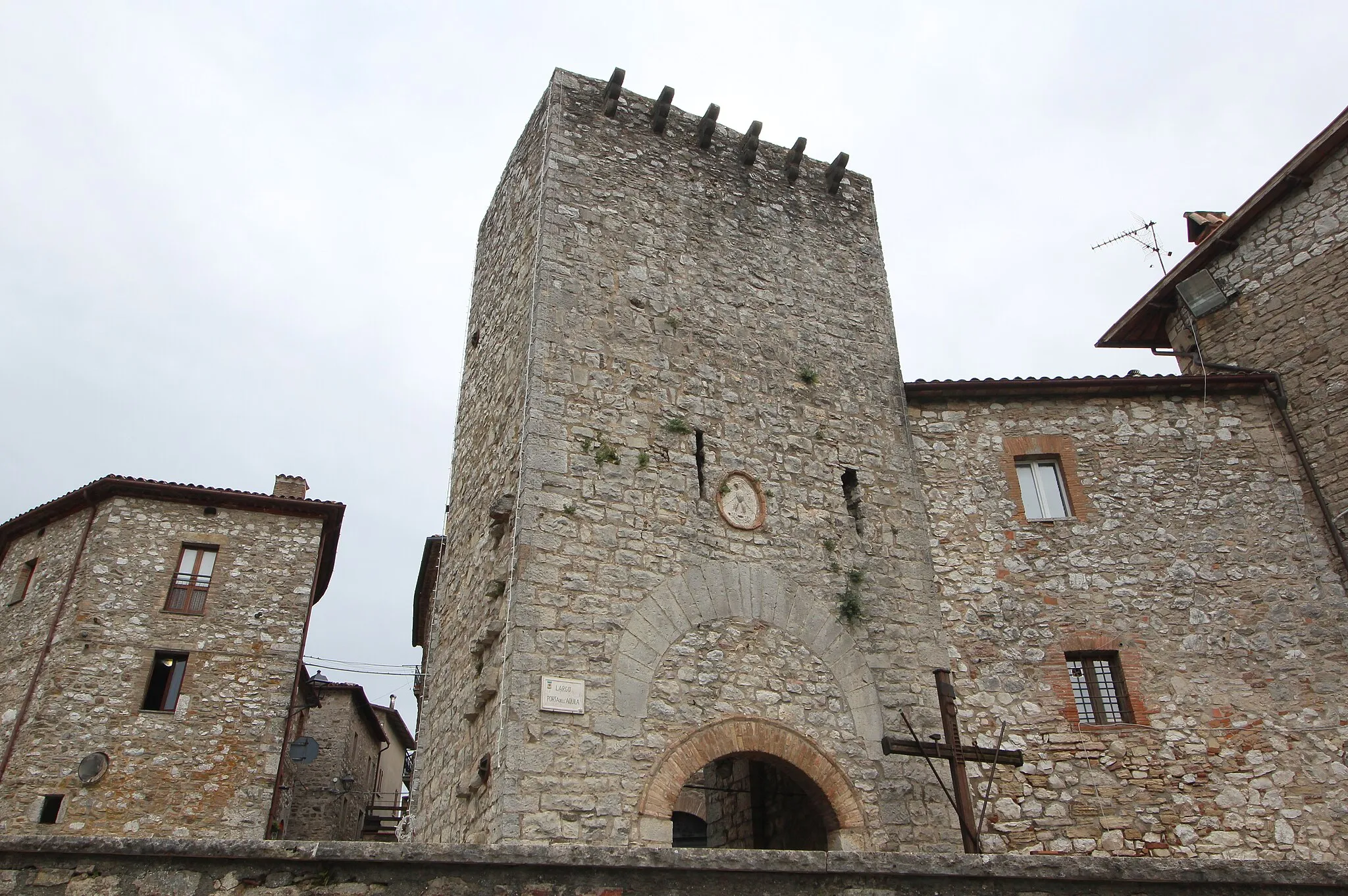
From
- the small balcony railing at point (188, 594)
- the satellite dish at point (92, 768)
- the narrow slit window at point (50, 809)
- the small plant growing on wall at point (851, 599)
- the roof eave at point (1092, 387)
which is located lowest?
the narrow slit window at point (50, 809)

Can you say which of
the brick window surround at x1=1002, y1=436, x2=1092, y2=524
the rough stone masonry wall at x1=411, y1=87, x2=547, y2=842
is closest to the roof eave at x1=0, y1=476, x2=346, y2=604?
the rough stone masonry wall at x1=411, y1=87, x2=547, y2=842

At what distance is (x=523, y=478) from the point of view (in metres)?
9.72

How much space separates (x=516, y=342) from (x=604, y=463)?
207 cm

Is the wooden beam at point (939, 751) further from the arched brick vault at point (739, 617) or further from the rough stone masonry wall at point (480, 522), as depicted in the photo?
the rough stone masonry wall at point (480, 522)

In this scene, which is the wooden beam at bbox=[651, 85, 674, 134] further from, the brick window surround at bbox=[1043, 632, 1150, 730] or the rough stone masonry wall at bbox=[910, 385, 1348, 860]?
the brick window surround at bbox=[1043, 632, 1150, 730]

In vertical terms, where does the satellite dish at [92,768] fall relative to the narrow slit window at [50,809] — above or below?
above

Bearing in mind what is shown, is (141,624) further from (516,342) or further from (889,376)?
(889,376)

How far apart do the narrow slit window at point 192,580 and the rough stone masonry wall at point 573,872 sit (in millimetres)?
14619

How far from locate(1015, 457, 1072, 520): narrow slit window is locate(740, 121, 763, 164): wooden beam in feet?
17.5

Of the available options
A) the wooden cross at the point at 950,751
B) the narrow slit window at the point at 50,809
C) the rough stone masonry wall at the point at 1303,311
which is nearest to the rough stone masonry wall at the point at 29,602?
the narrow slit window at the point at 50,809

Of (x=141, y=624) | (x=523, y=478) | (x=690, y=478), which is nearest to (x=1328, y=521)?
(x=690, y=478)

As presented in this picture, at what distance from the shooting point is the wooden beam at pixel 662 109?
12914mm

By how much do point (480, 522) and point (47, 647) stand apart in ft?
36.5

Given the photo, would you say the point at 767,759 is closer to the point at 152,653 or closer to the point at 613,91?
the point at 613,91
